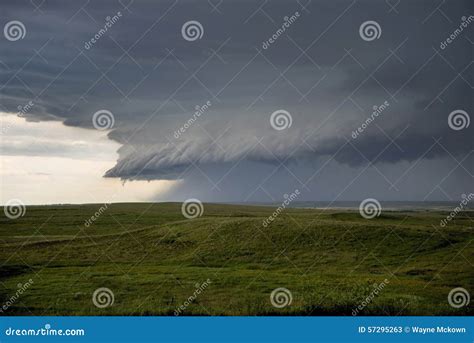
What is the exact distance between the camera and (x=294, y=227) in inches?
2515

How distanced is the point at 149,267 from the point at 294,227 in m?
21.5

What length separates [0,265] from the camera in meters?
48.5

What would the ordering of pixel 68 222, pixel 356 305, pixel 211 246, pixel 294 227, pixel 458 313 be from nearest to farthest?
pixel 356 305 → pixel 458 313 → pixel 211 246 → pixel 294 227 → pixel 68 222

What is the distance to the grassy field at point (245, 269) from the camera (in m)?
29.9

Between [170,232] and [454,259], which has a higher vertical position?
[170,232]

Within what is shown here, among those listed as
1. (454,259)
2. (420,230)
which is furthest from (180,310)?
(420,230)

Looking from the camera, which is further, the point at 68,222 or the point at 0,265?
the point at 68,222

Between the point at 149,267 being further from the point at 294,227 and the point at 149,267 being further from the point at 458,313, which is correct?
the point at 458,313

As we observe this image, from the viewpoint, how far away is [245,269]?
1927 inches

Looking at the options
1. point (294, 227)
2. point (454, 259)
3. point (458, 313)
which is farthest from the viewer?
point (294, 227)

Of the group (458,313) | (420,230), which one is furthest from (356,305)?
(420,230)

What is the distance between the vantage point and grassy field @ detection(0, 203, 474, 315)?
98.0 ft

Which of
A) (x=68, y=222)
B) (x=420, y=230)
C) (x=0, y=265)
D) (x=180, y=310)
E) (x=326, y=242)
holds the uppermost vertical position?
(x=68, y=222)

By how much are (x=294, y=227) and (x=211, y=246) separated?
12.0m
